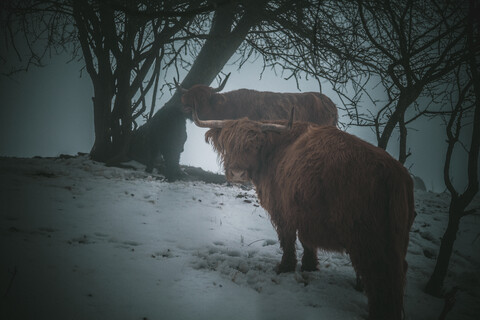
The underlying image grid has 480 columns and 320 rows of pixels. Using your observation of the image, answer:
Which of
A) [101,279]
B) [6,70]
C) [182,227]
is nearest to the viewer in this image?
[101,279]

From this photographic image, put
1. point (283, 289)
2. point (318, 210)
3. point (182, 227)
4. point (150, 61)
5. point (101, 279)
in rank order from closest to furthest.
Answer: point (101, 279) < point (318, 210) < point (283, 289) < point (182, 227) < point (150, 61)

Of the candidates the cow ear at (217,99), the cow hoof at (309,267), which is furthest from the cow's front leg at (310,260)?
the cow ear at (217,99)

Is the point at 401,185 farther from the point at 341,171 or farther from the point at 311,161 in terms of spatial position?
the point at 311,161

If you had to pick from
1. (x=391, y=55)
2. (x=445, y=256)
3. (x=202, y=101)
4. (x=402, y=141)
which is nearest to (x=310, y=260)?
(x=445, y=256)

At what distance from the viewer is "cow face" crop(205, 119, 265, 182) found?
2.54m

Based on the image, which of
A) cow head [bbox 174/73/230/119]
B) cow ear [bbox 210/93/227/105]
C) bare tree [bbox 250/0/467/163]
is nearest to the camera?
bare tree [bbox 250/0/467/163]

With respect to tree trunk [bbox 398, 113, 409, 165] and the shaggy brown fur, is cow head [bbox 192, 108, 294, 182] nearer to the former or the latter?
tree trunk [bbox 398, 113, 409, 165]

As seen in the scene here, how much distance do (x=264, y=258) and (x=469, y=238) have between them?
393 centimetres

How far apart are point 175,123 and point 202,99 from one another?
2.85 feet

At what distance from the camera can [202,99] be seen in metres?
5.57

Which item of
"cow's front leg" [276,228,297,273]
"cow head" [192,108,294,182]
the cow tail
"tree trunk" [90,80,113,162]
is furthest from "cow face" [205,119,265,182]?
"tree trunk" [90,80,113,162]

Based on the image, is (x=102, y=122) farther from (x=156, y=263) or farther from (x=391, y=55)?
(x=391, y=55)

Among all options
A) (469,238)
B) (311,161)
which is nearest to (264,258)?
(311,161)

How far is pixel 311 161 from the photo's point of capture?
1869mm
